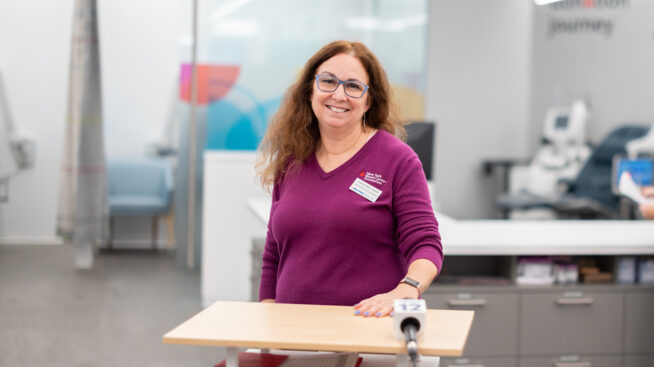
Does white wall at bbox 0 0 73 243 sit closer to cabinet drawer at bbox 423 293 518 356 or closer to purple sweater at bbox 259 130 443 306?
cabinet drawer at bbox 423 293 518 356

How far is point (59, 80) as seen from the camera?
9.03m

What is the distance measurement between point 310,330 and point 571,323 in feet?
6.97

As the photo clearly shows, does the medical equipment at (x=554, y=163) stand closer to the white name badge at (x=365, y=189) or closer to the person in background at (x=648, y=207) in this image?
the person in background at (x=648, y=207)

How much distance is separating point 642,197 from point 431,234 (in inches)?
66.8

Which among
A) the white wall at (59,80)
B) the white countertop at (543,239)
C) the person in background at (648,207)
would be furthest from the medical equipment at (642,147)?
the white wall at (59,80)

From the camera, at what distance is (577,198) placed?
27.0 ft

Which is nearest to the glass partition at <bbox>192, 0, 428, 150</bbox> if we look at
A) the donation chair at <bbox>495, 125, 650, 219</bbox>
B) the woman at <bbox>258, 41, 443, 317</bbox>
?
the donation chair at <bbox>495, 125, 650, 219</bbox>

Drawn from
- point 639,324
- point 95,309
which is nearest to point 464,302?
point 639,324

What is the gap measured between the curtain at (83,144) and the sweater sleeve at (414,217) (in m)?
5.62

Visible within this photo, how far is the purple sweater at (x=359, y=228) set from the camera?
222 cm

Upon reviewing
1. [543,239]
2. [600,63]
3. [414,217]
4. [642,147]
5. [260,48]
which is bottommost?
[543,239]

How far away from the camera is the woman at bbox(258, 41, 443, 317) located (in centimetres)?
223

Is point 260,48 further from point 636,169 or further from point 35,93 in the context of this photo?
point 636,169

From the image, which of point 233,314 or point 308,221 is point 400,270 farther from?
point 233,314
